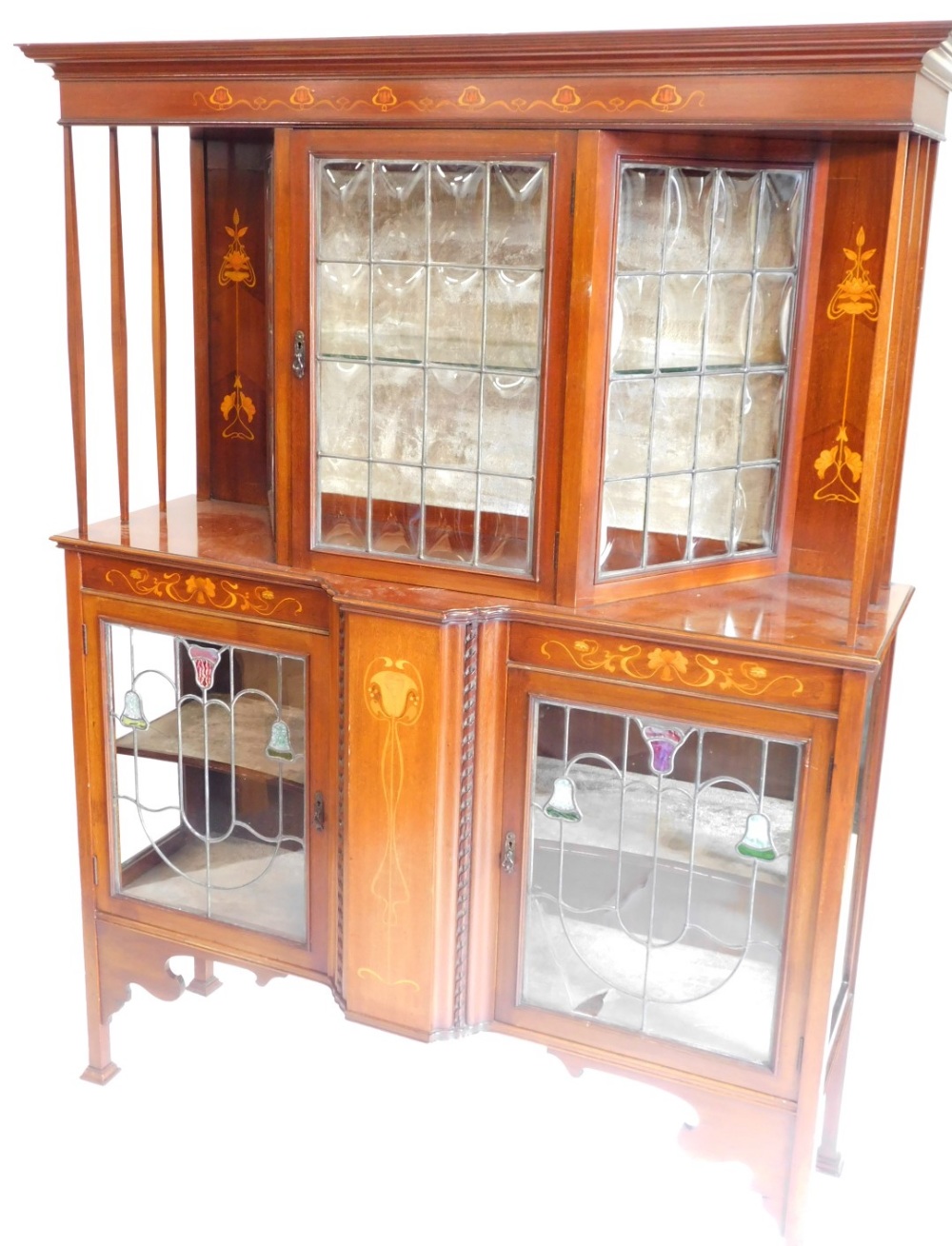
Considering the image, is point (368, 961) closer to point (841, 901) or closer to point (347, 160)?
point (841, 901)

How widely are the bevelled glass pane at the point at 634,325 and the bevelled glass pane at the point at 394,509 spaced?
1.58 feet

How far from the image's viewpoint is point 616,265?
2.57m

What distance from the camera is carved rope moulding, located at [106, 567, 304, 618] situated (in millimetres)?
2902

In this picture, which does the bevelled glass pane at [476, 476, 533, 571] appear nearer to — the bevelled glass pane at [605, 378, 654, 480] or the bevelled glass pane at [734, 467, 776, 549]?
the bevelled glass pane at [605, 378, 654, 480]

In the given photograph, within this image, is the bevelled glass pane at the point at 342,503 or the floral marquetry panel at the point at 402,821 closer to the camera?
the floral marquetry panel at the point at 402,821

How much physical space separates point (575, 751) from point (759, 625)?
0.44 metres

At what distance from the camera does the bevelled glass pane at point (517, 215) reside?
101 inches

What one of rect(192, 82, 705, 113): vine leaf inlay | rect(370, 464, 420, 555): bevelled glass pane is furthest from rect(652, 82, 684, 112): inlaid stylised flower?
rect(370, 464, 420, 555): bevelled glass pane

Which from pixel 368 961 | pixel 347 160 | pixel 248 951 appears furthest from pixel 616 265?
pixel 248 951

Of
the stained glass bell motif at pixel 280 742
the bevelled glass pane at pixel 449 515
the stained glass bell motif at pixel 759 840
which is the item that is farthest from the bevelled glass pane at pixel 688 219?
the stained glass bell motif at pixel 280 742

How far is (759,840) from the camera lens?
2.65 meters

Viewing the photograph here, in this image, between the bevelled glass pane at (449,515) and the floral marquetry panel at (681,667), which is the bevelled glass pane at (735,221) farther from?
the floral marquetry panel at (681,667)

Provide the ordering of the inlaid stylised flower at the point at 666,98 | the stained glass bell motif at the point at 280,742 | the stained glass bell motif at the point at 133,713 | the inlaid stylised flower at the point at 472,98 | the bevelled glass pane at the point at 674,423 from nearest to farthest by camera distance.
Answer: the inlaid stylised flower at the point at 666,98 < the inlaid stylised flower at the point at 472,98 < the bevelled glass pane at the point at 674,423 < the stained glass bell motif at the point at 280,742 < the stained glass bell motif at the point at 133,713

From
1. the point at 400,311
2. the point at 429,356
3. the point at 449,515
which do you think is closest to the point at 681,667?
the point at 449,515
